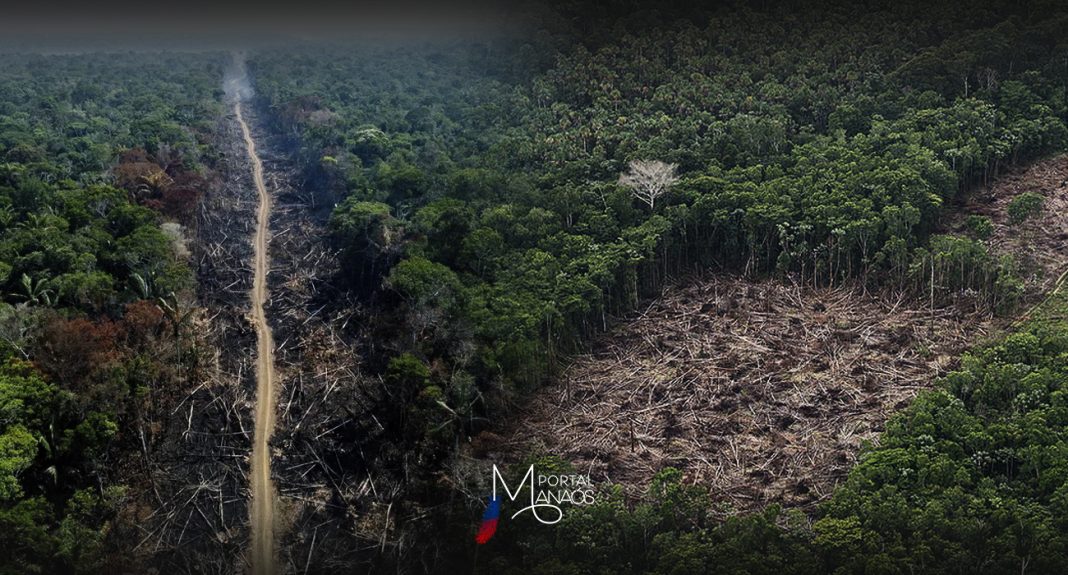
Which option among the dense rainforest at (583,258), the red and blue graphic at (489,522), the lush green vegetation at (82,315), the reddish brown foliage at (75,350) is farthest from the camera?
the reddish brown foliage at (75,350)

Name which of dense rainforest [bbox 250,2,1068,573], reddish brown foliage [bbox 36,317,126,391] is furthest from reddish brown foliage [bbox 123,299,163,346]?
dense rainforest [bbox 250,2,1068,573]

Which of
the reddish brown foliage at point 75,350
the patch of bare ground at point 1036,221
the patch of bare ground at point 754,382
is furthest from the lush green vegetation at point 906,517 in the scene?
the reddish brown foliage at point 75,350

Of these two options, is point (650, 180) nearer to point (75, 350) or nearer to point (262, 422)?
point (262, 422)

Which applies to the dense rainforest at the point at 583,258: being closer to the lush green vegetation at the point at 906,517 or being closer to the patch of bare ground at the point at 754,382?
the lush green vegetation at the point at 906,517

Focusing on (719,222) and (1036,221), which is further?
(719,222)

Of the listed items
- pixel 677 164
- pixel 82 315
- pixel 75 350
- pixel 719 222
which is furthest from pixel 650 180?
pixel 75 350

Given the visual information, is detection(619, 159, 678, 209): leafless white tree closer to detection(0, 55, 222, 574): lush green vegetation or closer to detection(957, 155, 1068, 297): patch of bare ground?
detection(957, 155, 1068, 297): patch of bare ground
